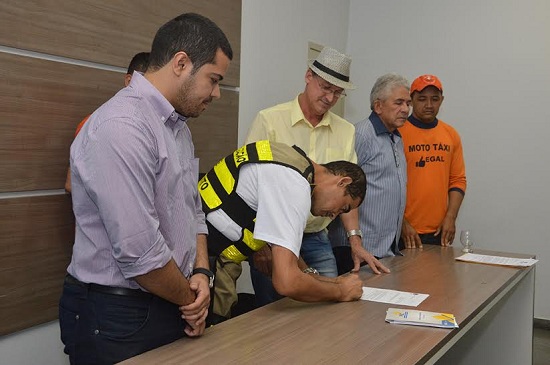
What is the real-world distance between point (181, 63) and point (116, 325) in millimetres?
667

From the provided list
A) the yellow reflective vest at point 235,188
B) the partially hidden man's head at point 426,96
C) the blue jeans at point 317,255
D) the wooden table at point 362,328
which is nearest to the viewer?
the wooden table at point 362,328

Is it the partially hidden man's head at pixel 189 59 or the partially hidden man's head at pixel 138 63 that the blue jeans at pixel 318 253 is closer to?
the partially hidden man's head at pixel 138 63

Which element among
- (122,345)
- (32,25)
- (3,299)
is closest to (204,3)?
(32,25)

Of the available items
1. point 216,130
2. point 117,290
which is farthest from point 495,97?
point 117,290

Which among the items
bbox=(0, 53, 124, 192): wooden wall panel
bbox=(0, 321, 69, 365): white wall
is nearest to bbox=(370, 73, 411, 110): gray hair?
bbox=(0, 53, 124, 192): wooden wall panel

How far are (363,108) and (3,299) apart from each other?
11.5ft

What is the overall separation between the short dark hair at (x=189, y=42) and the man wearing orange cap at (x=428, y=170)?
7.05ft

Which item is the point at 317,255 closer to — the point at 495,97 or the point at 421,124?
the point at 421,124

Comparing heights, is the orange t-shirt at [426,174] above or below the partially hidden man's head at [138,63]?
below

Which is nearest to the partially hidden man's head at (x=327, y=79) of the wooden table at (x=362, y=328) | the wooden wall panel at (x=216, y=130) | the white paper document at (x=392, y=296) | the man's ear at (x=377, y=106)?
the man's ear at (x=377, y=106)

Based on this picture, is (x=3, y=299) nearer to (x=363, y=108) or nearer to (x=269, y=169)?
(x=269, y=169)

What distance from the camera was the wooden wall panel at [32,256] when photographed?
219 centimetres

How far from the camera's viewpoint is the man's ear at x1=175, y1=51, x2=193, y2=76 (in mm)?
1551

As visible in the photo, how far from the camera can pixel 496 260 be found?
2971 millimetres
